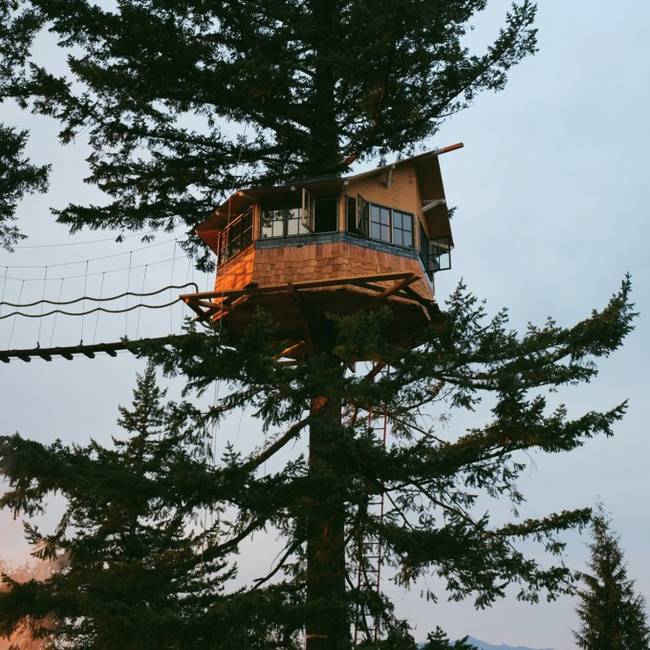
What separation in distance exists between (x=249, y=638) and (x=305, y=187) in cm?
1008

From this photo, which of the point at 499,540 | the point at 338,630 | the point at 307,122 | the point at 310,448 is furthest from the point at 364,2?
the point at 338,630

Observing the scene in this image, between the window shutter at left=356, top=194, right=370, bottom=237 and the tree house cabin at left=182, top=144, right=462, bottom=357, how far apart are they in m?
0.02

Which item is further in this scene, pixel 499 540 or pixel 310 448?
pixel 310 448

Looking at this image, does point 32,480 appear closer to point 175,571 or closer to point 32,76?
point 175,571

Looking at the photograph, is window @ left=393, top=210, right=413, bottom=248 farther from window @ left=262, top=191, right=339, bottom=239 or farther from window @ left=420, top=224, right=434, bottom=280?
window @ left=262, top=191, right=339, bottom=239

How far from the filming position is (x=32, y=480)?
14531mm

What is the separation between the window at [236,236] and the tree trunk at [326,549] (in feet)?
18.3

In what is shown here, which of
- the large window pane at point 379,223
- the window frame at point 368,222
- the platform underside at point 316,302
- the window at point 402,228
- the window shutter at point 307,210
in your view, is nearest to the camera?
the platform underside at point 316,302

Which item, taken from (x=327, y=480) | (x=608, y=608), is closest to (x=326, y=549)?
(x=327, y=480)

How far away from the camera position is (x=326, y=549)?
632 inches

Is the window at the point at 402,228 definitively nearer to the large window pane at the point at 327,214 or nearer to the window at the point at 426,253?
the window at the point at 426,253

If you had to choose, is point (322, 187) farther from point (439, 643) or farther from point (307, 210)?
point (439, 643)

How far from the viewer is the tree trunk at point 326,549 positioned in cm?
1432

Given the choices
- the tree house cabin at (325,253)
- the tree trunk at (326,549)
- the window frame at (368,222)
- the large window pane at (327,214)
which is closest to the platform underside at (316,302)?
the tree house cabin at (325,253)
